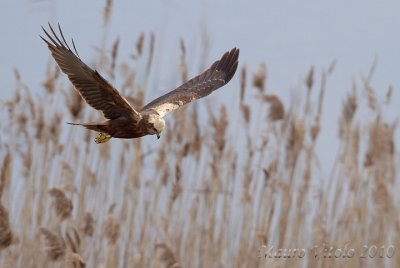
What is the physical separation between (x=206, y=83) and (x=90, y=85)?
1.09m

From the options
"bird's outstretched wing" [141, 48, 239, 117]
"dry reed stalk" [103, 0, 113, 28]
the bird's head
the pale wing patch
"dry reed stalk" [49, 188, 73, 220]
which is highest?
"dry reed stalk" [103, 0, 113, 28]

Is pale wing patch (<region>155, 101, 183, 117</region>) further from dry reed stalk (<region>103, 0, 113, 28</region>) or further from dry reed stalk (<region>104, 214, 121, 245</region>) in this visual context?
dry reed stalk (<region>103, 0, 113, 28</region>)

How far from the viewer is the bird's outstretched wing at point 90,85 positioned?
272 cm

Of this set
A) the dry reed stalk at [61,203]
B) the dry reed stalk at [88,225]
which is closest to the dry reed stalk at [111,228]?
the dry reed stalk at [88,225]

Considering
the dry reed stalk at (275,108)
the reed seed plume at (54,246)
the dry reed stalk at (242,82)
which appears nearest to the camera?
the reed seed plume at (54,246)

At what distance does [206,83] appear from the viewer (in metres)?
3.90

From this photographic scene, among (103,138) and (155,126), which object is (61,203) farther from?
(155,126)

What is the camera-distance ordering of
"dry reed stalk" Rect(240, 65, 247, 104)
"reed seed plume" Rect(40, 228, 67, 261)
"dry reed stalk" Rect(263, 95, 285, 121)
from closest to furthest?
"reed seed plume" Rect(40, 228, 67, 261) < "dry reed stalk" Rect(240, 65, 247, 104) < "dry reed stalk" Rect(263, 95, 285, 121)

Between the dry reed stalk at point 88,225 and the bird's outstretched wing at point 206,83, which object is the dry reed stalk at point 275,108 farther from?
the dry reed stalk at point 88,225

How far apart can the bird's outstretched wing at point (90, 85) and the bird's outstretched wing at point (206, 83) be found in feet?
1.68

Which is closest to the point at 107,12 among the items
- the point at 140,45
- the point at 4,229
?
the point at 140,45

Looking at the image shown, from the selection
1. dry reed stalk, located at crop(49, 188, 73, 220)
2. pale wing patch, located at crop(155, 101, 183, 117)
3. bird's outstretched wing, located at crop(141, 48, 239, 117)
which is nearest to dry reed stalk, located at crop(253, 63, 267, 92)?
bird's outstretched wing, located at crop(141, 48, 239, 117)

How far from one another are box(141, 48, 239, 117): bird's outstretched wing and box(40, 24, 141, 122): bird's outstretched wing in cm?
51

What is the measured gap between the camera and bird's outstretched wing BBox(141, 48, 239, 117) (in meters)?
3.51
